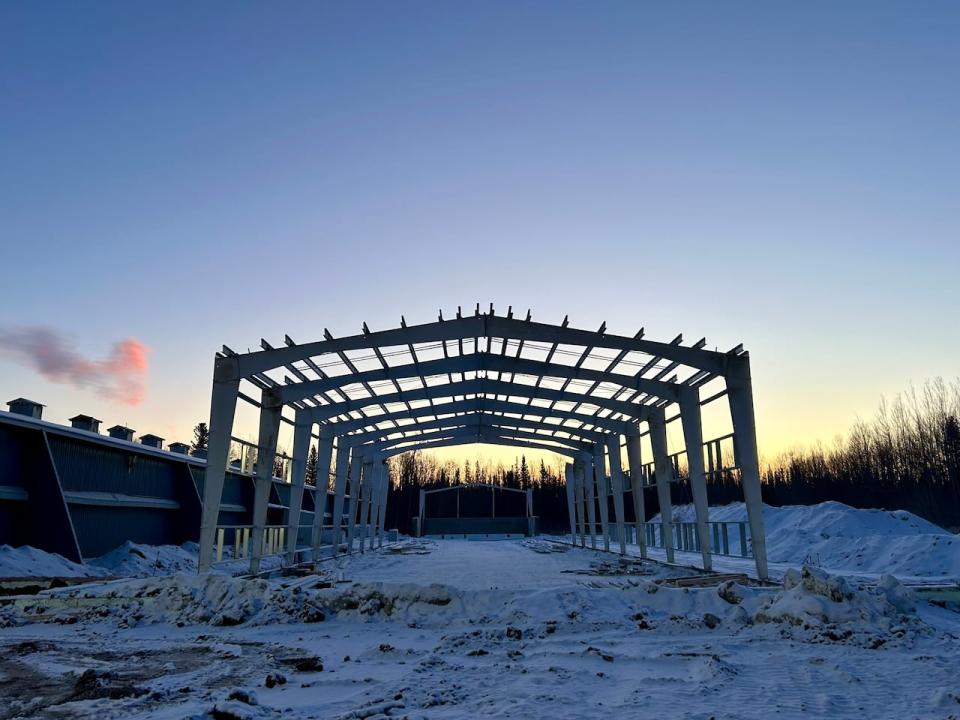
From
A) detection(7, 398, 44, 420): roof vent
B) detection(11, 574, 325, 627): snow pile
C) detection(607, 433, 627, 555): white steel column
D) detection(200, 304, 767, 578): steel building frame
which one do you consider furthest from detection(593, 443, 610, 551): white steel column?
detection(7, 398, 44, 420): roof vent

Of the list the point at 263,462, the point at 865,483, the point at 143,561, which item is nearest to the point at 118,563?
the point at 143,561

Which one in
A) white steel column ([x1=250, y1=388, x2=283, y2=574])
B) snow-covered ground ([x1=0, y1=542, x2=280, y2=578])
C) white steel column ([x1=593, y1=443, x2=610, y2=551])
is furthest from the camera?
white steel column ([x1=593, y1=443, x2=610, y2=551])

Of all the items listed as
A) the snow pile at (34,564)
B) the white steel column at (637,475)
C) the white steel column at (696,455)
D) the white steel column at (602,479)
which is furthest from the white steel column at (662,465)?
the snow pile at (34,564)

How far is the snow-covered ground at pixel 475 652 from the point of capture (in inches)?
228

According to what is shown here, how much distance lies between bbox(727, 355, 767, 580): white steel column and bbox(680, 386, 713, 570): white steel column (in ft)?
6.40

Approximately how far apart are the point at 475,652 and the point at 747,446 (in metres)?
9.19

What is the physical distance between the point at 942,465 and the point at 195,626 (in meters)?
57.2

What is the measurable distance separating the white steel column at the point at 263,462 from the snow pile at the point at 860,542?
Answer: 17808mm

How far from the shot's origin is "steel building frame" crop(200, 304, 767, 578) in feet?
50.0

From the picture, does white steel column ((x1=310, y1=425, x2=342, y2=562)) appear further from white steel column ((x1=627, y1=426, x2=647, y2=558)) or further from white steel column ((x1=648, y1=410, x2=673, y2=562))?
white steel column ((x1=648, y1=410, x2=673, y2=562))

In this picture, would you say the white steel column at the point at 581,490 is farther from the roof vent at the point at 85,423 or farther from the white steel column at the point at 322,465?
the roof vent at the point at 85,423

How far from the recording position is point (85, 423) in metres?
24.1

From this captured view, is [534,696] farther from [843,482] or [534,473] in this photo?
[534,473]

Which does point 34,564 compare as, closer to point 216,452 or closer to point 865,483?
point 216,452
